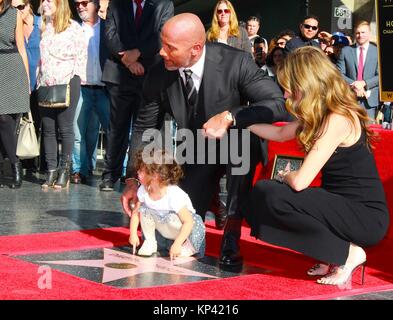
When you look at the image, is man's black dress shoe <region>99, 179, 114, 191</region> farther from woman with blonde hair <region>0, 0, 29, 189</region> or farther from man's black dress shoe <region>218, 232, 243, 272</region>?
man's black dress shoe <region>218, 232, 243, 272</region>

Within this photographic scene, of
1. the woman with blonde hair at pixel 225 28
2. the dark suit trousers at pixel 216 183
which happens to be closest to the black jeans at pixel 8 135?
the woman with blonde hair at pixel 225 28

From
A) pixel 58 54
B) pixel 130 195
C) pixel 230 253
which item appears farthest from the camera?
pixel 58 54

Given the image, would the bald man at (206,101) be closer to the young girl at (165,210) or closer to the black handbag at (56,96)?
the young girl at (165,210)

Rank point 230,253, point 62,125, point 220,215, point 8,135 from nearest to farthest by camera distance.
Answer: point 230,253
point 220,215
point 8,135
point 62,125

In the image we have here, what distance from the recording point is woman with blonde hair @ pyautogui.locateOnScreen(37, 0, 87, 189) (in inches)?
313

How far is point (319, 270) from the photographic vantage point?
4.39 m

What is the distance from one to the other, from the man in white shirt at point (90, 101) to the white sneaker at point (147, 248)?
3.58 m

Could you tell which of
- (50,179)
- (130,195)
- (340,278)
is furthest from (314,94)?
(50,179)

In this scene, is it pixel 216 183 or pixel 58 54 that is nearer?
pixel 216 183

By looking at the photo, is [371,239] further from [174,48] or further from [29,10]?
[29,10]

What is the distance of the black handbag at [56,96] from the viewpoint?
7820 mm

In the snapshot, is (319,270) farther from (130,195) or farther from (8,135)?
(8,135)

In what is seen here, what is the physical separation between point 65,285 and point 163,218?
1.01m

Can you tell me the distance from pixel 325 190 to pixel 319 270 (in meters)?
0.43
